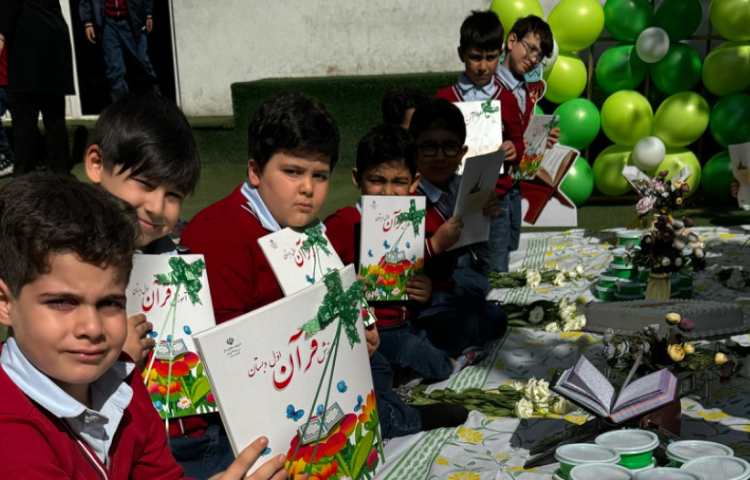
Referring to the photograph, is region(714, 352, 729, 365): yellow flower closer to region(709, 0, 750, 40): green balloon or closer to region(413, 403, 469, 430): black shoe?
region(413, 403, 469, 430): black shoe

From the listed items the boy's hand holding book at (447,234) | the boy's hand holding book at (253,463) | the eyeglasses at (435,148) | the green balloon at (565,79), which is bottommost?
the boy's hand holding book at (253,463)

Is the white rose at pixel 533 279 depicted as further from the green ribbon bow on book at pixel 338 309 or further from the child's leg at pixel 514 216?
the green ribbon bow on book at pixel 338 309

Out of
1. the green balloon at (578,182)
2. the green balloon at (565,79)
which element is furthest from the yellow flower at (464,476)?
the green balloon at (565,79)

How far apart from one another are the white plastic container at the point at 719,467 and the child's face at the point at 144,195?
4.27ft

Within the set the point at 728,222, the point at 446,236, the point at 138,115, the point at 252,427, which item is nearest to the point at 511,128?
the point at 446,236

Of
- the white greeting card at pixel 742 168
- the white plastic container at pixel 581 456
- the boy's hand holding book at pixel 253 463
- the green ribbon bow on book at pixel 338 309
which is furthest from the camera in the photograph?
the white greeting card at pixel 742 168

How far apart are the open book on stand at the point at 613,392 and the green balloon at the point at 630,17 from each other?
3.97m

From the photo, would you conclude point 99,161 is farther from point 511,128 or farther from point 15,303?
point 511,128

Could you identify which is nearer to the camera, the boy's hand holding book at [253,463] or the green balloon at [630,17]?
the boy's hand holding book at [253,463]

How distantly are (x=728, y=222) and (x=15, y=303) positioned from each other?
17.1ft

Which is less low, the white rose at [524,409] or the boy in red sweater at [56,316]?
the boy in red sweater at [56,316]

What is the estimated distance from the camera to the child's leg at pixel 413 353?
10.8 ft

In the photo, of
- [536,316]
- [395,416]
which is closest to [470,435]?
[395,416]

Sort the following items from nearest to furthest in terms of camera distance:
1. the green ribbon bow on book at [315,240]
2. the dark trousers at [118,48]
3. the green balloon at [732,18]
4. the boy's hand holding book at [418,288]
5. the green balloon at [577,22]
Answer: the green ribbon bow on book at [315,240] < the boy's hand holding book at [418,288] < the green balloon at [732,18] < the green balloon at [577,22] < the dark trousers at [118,48]
